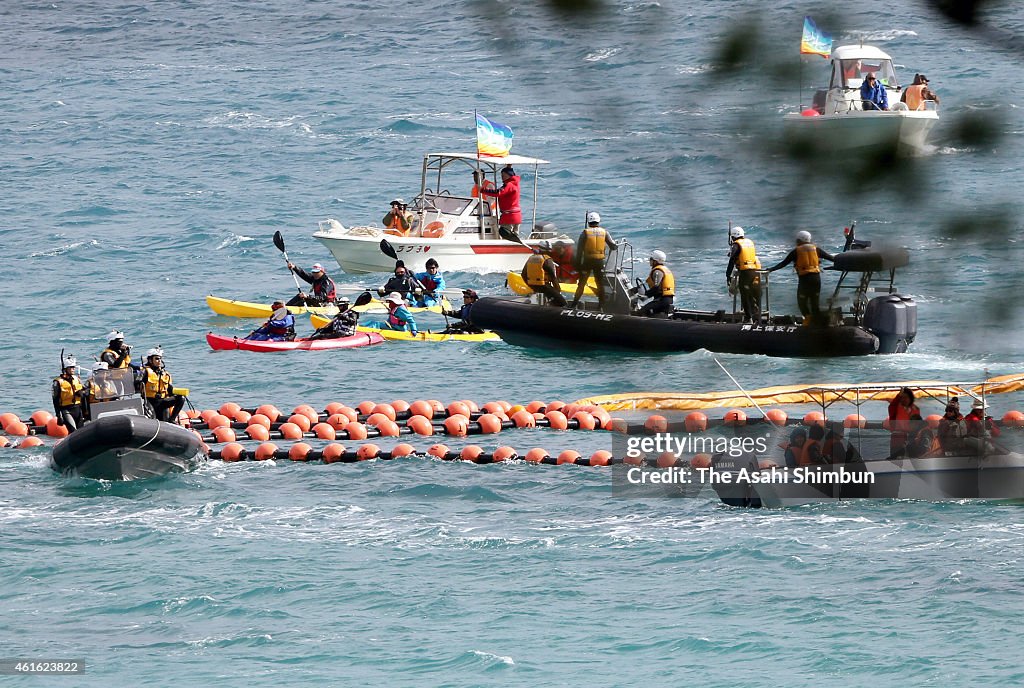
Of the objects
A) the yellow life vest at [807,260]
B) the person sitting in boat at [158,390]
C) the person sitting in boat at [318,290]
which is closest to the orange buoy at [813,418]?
the person sitting in boat at [158,390]

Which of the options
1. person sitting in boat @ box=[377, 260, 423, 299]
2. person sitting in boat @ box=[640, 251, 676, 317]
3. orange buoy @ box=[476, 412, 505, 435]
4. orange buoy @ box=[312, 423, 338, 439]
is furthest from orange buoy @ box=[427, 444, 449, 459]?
person sitting in boat @ box=[377, 260, 423, 299]

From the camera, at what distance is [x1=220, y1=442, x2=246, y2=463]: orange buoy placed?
19406mm

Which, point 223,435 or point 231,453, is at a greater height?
point 223,435

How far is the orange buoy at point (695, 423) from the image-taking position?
66.4ft

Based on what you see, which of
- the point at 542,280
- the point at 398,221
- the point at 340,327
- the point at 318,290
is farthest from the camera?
the point at 398,221

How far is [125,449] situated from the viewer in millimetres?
17766

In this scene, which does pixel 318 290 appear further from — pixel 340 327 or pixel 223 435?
pixel 223 435

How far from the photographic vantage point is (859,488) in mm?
16562

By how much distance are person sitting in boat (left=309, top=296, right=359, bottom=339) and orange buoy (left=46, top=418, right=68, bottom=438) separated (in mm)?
6569

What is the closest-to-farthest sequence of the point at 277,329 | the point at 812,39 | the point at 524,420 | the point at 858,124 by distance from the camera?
the point at 812,39
the point at 858,124
the point at 524,420
the point at 277,329

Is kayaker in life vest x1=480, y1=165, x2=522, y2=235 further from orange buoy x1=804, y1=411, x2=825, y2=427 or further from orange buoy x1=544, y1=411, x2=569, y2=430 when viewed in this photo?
orange buoy x1=804, y1=411, x2=825, y2=427

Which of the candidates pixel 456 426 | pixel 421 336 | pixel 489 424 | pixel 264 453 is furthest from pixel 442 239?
pixel 264 453

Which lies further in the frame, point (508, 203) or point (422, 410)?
point (508, 203)

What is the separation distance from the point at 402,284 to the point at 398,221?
4.66 meters
